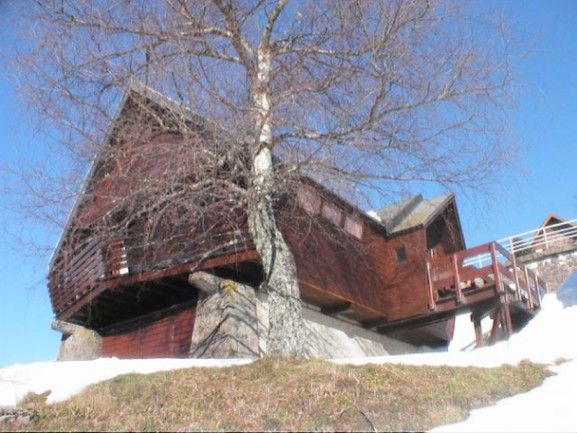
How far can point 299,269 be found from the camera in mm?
15016

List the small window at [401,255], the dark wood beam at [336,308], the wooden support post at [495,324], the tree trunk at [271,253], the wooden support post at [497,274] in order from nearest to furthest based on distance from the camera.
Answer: the tree trunk at [271,253] → the dark wood beam at [336,308] → the wooden support post at [497,274] → the wooden support post at [495,324] → the small window at [401,255]

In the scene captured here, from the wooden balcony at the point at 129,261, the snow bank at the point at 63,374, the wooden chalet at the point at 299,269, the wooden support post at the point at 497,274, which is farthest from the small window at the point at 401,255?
the snow bank at the point at 63,374

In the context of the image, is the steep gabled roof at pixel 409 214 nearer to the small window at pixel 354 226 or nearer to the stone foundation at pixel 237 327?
the small window at pixel 354 226

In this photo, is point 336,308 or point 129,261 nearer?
point 129,261

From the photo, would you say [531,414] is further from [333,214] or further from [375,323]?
[375,323]

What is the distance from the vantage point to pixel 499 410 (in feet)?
26.2

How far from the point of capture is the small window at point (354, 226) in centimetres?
1733

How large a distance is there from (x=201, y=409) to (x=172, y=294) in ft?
30.2

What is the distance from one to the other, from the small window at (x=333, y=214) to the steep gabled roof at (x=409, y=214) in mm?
3436

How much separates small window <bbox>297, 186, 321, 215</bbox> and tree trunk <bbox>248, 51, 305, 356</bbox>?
0.59 metres

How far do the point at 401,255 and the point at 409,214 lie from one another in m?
1.67

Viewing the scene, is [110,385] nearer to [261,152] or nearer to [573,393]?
[261,152]

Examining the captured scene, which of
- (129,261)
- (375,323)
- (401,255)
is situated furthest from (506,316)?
(129,261)

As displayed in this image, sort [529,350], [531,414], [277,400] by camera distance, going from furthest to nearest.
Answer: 1. [529,350]
2. [531,414]
3. [277,400]
